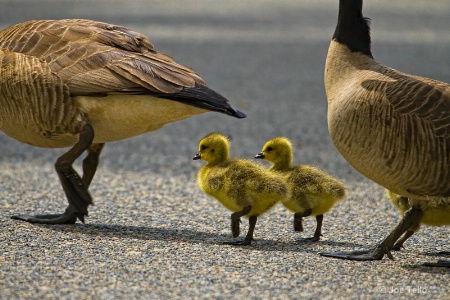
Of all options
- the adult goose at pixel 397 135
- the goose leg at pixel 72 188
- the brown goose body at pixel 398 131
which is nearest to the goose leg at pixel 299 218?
the adult goose at pixel 397 135

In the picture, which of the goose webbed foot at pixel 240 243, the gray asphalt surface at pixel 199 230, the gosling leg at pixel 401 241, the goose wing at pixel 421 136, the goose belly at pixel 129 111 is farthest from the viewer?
the goose belly at pixel 129 111

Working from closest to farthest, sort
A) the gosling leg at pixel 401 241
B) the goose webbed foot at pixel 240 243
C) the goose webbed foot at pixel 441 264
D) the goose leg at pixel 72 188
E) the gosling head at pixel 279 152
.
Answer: the goose webbed foot at pixel 441 264, the gosling leg at pixel 401 241, the goose webbed foot at pixel 240 243, the goose leg at pixel 72 188, the gosling head at pixel 279 152

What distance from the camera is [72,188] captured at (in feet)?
17.8

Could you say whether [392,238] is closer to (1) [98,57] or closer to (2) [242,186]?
(2) [242,186]

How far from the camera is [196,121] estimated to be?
1033cm

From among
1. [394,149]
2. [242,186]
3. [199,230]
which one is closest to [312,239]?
[242,186]

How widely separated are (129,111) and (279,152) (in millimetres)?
1090

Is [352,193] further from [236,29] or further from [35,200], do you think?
[236,29]

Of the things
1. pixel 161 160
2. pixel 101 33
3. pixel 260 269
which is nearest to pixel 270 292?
pixel 260 269

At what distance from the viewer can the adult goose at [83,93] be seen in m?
5.08

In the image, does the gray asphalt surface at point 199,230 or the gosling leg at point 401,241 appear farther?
the gosling leg at point 401,241

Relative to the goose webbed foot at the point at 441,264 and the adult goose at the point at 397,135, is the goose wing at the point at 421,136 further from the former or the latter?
the goose webbed foot at the point at 441,264

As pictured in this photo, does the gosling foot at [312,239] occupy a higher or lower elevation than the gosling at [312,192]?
lower

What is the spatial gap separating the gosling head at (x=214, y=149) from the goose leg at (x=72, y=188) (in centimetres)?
76
